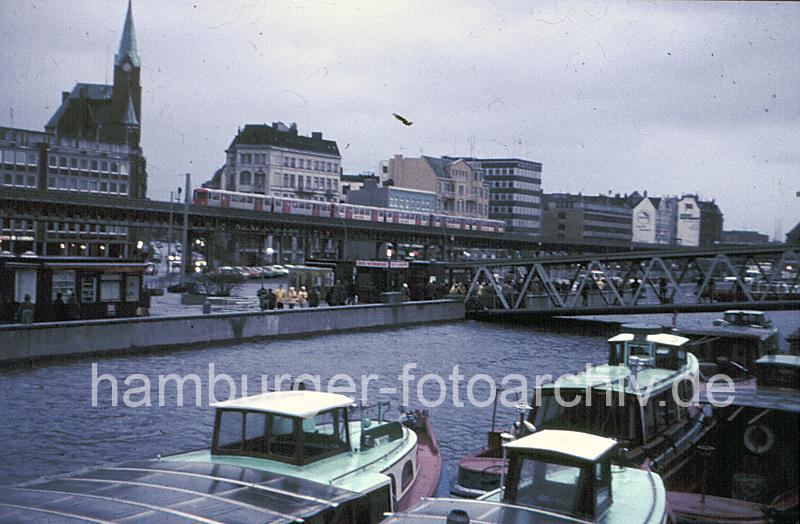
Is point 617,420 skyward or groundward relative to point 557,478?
groundward

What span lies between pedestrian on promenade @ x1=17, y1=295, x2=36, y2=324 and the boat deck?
23.2m

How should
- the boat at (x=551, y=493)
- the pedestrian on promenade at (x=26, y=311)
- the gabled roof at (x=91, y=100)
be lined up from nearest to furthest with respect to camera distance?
the boat at (x=551, y=493) < the pedestrian on promenade at (x=26, y=311) < the gabled roof at (x=91, y=100)

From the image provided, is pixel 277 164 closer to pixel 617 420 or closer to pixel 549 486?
pixel 617 420

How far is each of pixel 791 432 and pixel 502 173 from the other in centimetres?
17242

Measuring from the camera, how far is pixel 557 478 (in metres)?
9.80

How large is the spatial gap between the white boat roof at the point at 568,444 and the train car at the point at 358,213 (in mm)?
89569

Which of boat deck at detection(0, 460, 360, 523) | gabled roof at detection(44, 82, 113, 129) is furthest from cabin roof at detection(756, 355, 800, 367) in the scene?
gabled roof at detection(44, 82, 113, 129)

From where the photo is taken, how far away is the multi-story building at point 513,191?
180 m

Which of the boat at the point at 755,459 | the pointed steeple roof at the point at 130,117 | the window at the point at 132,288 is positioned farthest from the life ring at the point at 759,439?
the pointed steeple roof at the point at 130,117

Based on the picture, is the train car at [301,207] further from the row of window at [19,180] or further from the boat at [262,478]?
the boat at [262,478]

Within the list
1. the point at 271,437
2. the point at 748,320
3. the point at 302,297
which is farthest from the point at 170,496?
the point at 302,297

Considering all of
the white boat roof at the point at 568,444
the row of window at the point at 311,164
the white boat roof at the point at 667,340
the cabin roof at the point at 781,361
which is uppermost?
the row of window at the point at 311,164

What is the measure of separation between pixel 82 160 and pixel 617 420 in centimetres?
13147

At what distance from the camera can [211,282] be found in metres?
60.8
